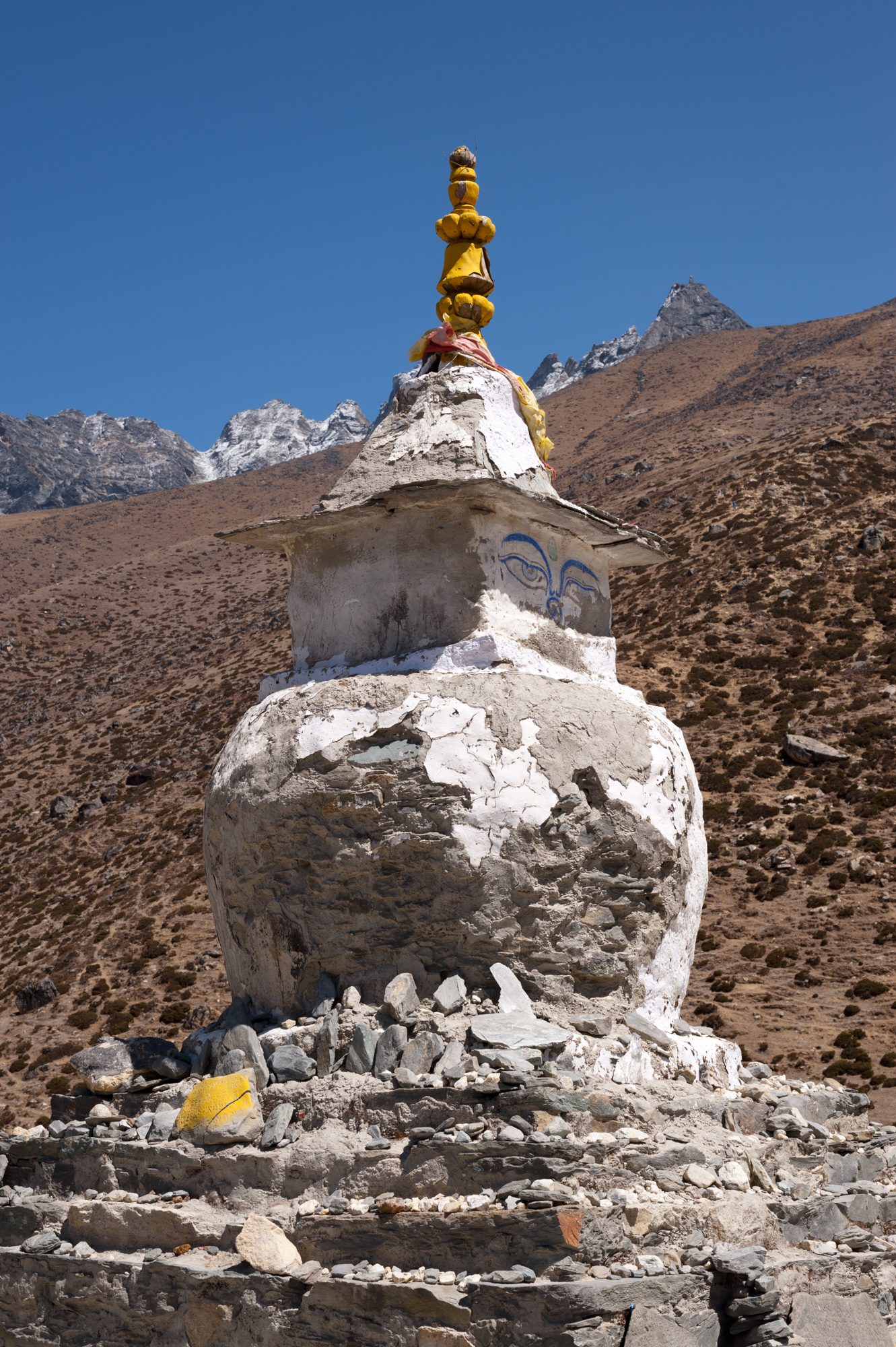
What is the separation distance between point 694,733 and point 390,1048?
23.1 metres

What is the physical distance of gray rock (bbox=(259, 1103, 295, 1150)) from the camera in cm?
542

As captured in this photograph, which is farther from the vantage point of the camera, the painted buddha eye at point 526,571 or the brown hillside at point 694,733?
the brown hillside at point 694,733

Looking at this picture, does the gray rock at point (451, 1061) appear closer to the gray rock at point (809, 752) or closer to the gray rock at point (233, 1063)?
the gray rock at point (233, 1063)

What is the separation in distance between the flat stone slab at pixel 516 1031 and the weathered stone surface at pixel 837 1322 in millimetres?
1312

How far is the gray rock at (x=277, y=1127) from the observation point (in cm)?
542

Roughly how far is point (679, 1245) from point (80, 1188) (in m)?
2.80

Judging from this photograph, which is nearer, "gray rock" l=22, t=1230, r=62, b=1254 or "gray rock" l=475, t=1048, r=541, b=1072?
"gray rock" l=475, t=1048, r=541, b=1072

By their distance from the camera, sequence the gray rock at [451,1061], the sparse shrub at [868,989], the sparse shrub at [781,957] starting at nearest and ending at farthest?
the gray rock at [451,1061]
the sparse shrub at [868,989]
the sparse shrub at [781,957]

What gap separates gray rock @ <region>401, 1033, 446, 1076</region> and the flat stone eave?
8.59 feet

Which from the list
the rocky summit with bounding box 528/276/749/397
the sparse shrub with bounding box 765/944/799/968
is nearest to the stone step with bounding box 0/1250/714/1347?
the sparse shrub with bounding box 765/944/799/968

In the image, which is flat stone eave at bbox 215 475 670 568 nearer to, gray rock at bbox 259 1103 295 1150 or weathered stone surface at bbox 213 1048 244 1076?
weathered stone surface at bbox 213 1048 244 1076

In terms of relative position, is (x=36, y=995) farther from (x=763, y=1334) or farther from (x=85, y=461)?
(x=85, y=461)

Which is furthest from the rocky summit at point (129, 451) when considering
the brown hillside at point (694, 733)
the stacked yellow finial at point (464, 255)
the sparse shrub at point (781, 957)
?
the stacked yellow finial at point (464, 255)

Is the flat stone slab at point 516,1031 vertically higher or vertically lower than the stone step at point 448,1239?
higher
